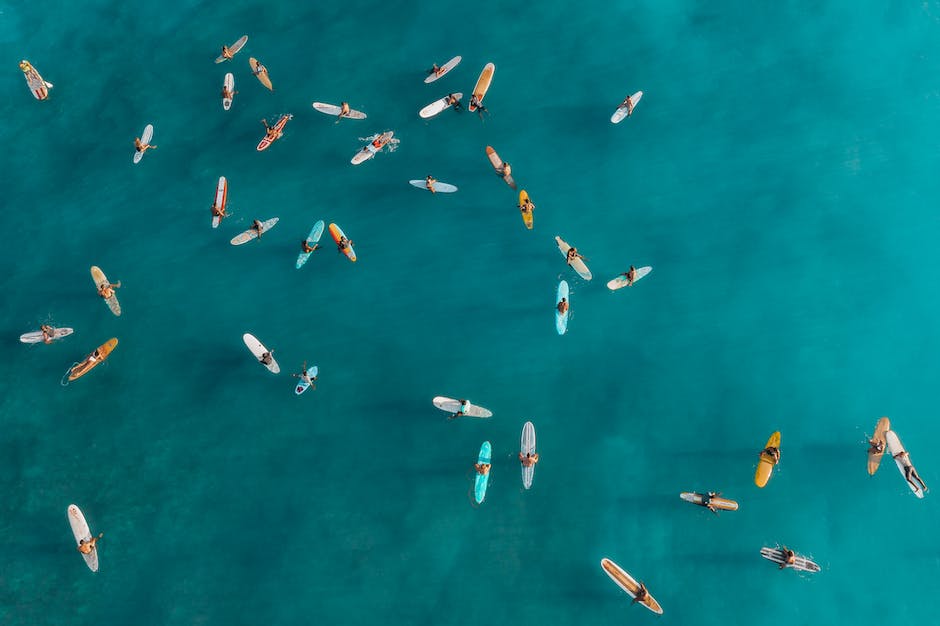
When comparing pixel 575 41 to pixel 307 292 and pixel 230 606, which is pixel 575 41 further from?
pixel 230 606

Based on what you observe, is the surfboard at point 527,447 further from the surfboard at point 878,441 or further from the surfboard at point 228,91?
the surfboard at point 228,91

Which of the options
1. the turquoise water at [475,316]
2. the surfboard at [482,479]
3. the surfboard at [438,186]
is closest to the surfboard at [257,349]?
the turquoise water at [475,316]

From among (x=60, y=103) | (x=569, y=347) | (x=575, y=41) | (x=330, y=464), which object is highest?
(x=575, y=41)

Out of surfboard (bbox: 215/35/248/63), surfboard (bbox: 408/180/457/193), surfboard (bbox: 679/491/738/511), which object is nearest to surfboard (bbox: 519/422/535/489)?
surfboard (bbox: 679/491/738/511)

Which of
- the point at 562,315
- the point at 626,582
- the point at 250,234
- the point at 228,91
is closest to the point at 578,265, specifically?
the point at 562,315

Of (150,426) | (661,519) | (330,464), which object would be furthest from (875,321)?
(150,426)

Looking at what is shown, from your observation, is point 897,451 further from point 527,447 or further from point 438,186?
point 438,186
